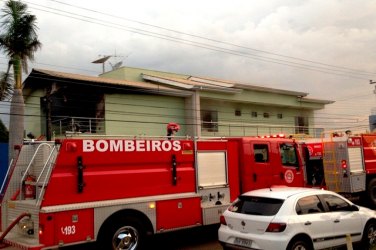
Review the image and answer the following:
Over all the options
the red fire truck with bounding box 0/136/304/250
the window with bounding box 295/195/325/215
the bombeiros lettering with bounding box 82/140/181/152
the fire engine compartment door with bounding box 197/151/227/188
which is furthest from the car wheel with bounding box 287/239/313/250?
the bombeiros lettering with bounding box 82/140/181/152

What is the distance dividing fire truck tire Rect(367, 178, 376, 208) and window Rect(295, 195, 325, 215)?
8147 millimetres

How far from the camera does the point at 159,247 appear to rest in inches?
405

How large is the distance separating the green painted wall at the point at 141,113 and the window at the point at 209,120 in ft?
6.74

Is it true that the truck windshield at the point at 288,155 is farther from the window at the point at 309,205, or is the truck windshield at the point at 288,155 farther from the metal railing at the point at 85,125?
the metal railing at the point at 85,125

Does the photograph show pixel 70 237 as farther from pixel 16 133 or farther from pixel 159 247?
pixel 16 133

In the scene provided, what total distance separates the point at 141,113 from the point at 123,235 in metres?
17.9

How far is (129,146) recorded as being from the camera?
9258mm

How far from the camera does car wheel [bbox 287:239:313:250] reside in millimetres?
7656

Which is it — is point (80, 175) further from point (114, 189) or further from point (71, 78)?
point (71, 78)

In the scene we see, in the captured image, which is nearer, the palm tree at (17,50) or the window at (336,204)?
the window at (336,204)

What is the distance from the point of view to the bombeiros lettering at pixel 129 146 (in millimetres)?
8723

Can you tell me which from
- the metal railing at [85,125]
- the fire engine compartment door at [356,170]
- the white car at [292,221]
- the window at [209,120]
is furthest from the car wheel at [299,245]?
the window at [209,120]

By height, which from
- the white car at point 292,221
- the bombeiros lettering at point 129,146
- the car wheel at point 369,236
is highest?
the bombeiros lettering at point 129,146

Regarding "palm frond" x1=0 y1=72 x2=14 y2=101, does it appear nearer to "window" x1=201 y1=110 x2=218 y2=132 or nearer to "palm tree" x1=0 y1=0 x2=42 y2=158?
"palm tree" x1=0 y1=0 x2=42 y2=158
